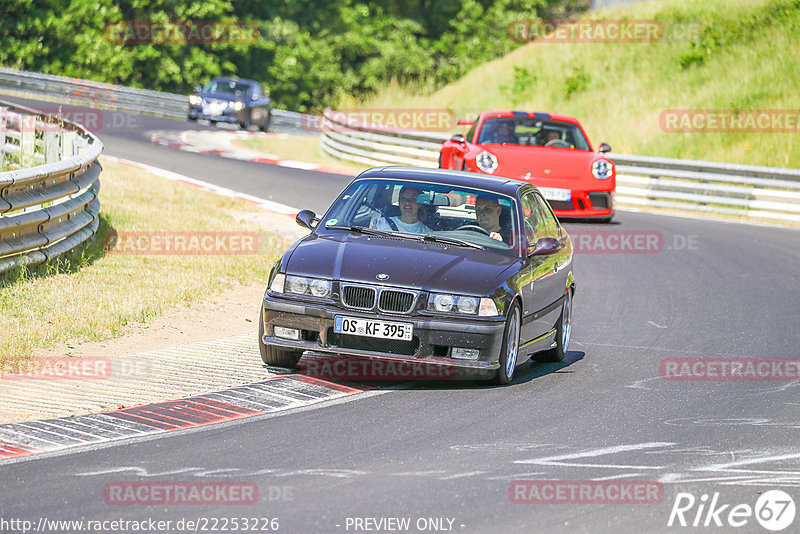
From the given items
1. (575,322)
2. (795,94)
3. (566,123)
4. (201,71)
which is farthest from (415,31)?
(575,322)

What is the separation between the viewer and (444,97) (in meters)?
41.2

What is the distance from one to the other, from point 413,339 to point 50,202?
604 cm

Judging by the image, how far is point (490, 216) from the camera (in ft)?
30.8

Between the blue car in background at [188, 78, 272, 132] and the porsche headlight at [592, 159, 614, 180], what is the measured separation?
1942 centimetres

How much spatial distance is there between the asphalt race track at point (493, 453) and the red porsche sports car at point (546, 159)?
6.75m

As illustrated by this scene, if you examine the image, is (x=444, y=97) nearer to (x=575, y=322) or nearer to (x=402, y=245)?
(x=575, y=322)

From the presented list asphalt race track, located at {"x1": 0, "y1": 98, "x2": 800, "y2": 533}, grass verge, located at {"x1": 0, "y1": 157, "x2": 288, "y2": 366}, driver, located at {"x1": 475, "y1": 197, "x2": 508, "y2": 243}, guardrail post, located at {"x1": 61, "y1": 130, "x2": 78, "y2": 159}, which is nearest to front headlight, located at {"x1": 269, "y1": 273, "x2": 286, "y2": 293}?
asphalt race track, located at {"x1": 0, "y1": 98, "x2": 800, "y2": 533}

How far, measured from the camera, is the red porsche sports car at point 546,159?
18062 millimetres

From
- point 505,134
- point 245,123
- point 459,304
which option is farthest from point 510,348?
point 245,123

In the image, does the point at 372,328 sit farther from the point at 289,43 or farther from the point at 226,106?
the point at 289,43

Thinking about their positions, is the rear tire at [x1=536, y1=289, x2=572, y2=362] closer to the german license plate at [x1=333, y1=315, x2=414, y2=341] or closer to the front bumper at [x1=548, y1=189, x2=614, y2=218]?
the german license plate at [x1=333, y1=315, x2=414, y2=341]

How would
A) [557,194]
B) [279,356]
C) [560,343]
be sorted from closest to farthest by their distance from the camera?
[279,356], [560,343], [557,194]

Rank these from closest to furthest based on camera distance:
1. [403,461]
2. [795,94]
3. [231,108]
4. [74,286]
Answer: [403,461]
[74,286]
[795,94]
[231,108]

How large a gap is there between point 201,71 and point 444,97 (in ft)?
58.9
